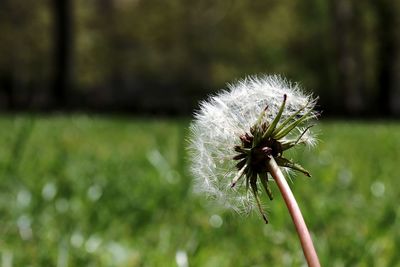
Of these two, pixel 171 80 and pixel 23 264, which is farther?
pixel 171 80

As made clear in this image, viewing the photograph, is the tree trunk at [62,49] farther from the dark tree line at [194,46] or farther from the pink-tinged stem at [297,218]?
the pink-tinged stem at [297,218]

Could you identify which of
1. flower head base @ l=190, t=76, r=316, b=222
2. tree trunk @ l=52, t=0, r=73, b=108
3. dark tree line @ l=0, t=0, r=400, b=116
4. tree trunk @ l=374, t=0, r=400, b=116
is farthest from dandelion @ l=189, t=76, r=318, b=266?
tree trunk @ l=374, t=0, r=400, b=116

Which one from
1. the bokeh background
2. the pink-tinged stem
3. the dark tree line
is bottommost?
the dark tree line

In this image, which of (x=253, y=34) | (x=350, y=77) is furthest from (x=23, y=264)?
(x=253, y=34)

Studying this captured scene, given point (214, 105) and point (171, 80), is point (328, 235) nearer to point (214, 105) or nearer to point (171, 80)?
point (214, 105)

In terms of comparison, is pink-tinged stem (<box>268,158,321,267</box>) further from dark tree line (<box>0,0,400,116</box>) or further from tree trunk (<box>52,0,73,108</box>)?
dark tree line (<box>0,0,400,116</box>)

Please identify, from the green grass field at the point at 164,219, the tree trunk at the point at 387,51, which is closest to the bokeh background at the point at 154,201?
the green grass field at the point at 164,219

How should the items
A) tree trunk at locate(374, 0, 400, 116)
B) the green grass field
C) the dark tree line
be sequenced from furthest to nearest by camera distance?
the dark tree line, tree trunk at locate(374, 0, 400, 116), the green grass field
